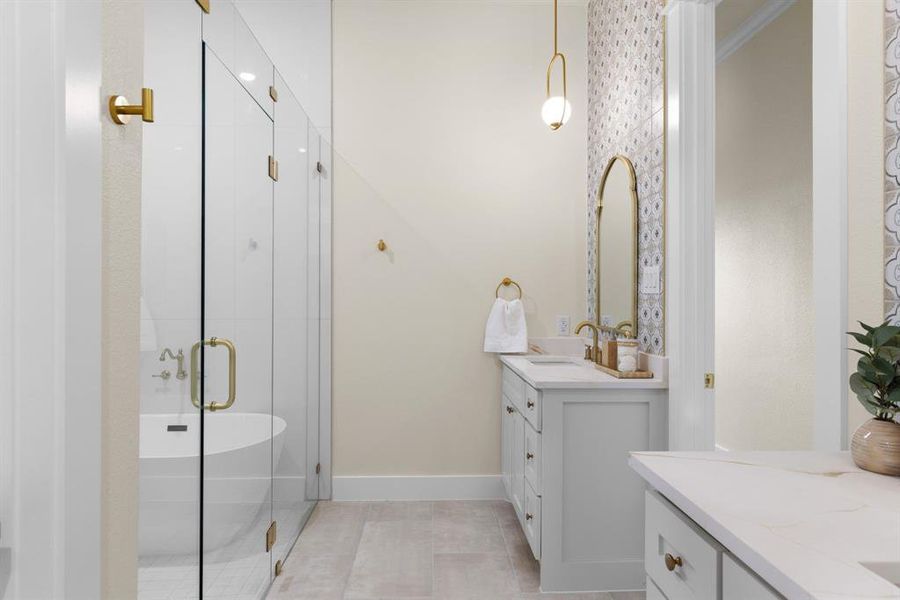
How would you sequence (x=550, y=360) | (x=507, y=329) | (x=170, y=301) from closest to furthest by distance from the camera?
(x=170, y=301)
(x=550, y=360)
(x=507, y=329)

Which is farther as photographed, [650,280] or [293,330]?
[293,330]

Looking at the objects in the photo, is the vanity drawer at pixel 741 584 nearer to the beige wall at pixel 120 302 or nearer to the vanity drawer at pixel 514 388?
the beige wall at pixel 120 302

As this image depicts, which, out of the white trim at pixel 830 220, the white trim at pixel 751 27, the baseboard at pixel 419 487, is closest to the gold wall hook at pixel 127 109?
the white trim at pixel 830 220

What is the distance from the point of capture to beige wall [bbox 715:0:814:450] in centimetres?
299

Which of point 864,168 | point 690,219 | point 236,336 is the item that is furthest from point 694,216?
point 236,336

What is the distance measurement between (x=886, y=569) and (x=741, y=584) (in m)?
0.17

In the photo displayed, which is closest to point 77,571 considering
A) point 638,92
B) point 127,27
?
point 127,27

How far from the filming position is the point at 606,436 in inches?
86.8

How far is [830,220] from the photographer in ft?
3.96

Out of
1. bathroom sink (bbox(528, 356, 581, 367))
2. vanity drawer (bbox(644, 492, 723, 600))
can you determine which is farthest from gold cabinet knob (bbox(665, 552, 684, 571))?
bathroom sink (bbox(528, 356, 581, 367))

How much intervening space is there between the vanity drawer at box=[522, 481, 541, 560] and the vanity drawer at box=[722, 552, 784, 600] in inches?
57.5

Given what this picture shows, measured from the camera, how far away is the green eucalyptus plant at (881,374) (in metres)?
0.95

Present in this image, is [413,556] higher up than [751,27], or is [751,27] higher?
[751,27]

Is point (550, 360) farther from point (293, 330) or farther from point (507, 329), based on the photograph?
point (293, 330)
